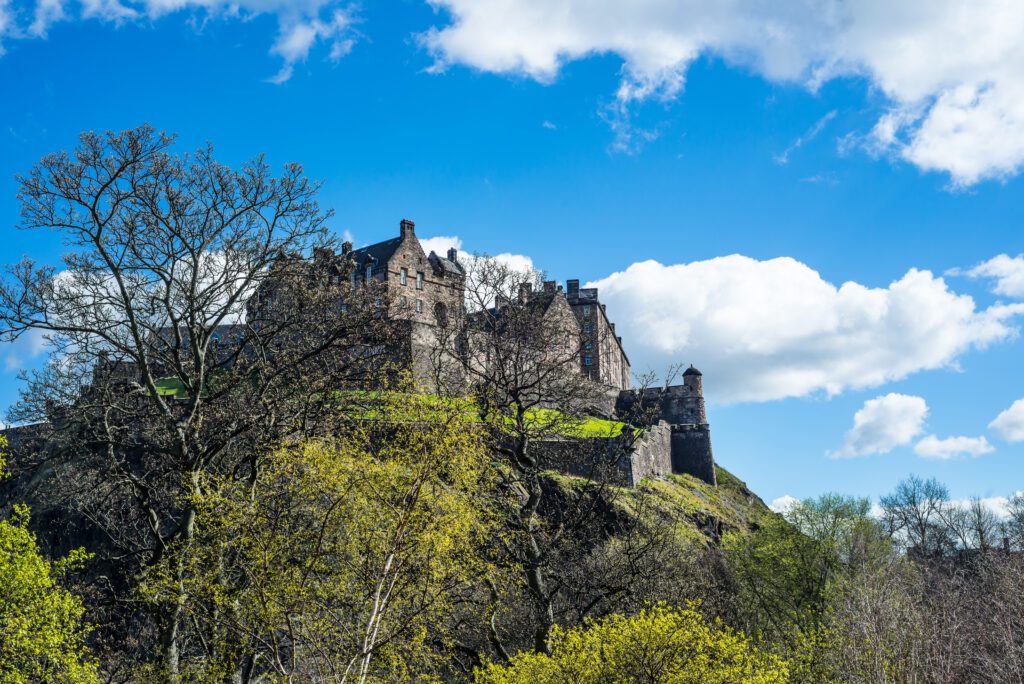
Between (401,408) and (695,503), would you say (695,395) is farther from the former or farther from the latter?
(401,408)

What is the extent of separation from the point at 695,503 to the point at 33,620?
4543cm

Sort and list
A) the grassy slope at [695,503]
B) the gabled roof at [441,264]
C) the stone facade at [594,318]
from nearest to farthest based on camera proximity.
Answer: the grassy slope at [695,503], the gabled roof at [441,264], the stone facade at [594,318]

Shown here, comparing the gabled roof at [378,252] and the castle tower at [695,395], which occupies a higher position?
the gabled roof at [378,252]

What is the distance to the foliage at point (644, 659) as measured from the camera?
14.2 metres

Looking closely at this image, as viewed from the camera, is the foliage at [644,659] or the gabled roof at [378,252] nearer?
the foliage at [644,659]

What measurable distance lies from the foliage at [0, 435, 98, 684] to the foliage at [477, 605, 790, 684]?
10292 mm

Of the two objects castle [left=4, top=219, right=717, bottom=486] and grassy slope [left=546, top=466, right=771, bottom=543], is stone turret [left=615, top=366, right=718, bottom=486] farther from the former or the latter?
grassy slope [left=546, top=466, right=771, bottom=543]

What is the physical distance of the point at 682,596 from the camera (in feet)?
98.4

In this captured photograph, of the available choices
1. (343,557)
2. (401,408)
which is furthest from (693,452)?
(343,557)

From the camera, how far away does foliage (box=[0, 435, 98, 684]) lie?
57.8ft

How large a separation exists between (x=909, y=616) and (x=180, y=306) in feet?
78.9

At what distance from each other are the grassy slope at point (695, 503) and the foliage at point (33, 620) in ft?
83.0

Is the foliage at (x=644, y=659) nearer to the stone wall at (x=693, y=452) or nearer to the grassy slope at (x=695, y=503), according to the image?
the grassy slope at (x=695, y=503)

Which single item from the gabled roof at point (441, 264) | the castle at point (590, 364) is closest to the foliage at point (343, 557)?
the castle at point (590, 364)
